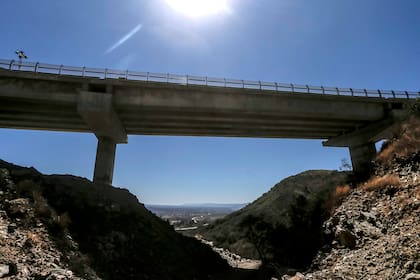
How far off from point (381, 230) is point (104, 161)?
2402 centimetres

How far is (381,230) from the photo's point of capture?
37.4ft

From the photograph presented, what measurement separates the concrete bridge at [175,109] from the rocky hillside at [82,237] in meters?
6.25

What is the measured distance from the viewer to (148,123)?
28.9 m

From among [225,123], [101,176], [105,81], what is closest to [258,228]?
[225,123]

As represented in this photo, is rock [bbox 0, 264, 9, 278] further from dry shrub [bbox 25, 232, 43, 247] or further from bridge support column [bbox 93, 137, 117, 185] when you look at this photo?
bridge support column [bbox 93, 137, 117, 185]

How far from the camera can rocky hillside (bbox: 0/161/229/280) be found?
1101 cm

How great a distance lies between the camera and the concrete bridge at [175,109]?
76.7 ft

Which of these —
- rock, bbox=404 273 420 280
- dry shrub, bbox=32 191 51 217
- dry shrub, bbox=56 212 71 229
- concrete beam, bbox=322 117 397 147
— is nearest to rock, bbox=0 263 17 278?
dry shrub, bbox=56 212 71 229

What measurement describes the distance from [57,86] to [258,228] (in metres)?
24.0

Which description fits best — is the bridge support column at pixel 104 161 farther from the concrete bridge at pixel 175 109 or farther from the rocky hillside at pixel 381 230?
the rocky hillside at pixel 381 230

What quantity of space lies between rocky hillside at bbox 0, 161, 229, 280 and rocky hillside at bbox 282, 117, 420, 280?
7948 millimetres

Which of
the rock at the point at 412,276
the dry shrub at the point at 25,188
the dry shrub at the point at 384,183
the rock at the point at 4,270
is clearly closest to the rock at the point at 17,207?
the dry shrub at the point at 25,188

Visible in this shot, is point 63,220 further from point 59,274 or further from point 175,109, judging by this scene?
point 175,109

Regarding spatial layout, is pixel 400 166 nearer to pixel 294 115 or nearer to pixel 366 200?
pixel 366 200
